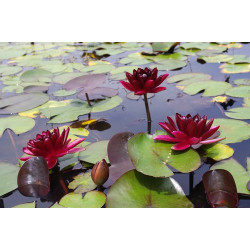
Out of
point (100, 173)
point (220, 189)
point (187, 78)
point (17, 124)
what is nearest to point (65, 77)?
point (17, 124)

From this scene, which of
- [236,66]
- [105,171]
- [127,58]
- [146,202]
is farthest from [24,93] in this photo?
[236,66]

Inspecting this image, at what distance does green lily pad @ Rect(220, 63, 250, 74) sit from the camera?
8.71ft

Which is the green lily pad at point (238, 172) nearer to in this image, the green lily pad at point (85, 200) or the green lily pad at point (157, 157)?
the green lily pad at point (157, 157)

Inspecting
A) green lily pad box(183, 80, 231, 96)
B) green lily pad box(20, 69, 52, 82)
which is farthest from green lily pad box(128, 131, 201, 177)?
green lily pad box(20, 69, 52, 82)

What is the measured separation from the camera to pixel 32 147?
1416mm

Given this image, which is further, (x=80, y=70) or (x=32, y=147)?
(x=80, y=70)

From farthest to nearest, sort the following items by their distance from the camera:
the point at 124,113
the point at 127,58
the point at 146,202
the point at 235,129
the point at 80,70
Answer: the point at 127,58, the point at 80,70, the point at 124,113, the point at 235,129, the point at 146,202

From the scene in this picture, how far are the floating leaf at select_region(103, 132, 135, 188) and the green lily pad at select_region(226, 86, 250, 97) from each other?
103 centimetres

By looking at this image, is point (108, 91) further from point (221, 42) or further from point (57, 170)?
point (221, 42)

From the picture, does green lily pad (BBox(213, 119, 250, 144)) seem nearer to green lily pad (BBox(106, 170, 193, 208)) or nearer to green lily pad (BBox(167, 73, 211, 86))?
green lily pad (BBox(106, 170, 193, 208))

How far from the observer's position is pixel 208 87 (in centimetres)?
234

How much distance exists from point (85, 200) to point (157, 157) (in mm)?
380

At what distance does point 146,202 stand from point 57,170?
0.52 metres

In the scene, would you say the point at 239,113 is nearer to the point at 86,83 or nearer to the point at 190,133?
the point at 190,133
